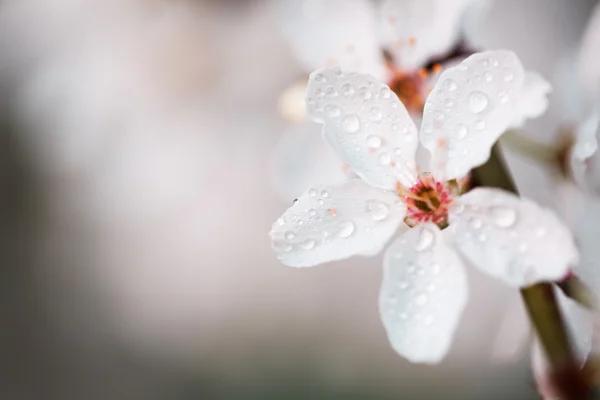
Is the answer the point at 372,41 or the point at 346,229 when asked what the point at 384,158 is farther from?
the point at 372,41

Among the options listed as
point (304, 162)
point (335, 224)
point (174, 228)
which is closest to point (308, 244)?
point (335, 224)

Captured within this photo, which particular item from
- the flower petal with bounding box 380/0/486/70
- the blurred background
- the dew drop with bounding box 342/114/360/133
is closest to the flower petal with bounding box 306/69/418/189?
the dew drop with bounding box 342/114/360/133

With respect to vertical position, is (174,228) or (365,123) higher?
(365,123)

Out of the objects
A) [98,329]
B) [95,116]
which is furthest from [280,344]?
[95,116]

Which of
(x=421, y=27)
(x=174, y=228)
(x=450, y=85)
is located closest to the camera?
(x=450, y=85)

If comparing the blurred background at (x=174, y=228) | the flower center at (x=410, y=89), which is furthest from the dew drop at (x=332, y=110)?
the blurred background at (x=174, y=228)

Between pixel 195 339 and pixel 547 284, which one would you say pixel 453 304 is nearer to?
pixel 547 284
